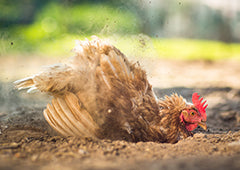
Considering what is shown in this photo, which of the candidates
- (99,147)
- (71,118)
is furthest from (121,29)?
(99,147)

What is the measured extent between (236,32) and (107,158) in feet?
44.7

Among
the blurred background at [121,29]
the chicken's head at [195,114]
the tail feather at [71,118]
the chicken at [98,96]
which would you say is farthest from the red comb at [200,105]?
the tail feather at [71,118]

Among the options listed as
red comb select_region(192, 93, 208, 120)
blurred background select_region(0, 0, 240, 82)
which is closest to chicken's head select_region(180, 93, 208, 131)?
red comb select_region(192, 93, 208, 120)

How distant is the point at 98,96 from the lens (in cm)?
260

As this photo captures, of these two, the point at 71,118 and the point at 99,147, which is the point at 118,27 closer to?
the point at 71,118

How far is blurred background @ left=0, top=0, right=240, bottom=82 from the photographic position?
3.24 meters

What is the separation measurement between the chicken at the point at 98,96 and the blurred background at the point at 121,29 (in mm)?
322

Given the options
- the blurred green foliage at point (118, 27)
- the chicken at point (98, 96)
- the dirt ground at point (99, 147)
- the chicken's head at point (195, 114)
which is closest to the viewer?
the dirt ground at point (99, 147)

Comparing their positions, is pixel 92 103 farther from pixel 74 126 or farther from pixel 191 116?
pixel 191 116

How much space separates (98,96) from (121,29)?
1.13 meters

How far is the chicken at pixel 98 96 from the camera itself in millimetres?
2586

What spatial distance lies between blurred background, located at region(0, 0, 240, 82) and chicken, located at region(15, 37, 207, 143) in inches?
12.7

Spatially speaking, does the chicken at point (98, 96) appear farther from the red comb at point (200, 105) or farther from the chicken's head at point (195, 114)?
the red comb at point (200, 105)

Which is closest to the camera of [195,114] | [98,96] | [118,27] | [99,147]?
[99,147]
